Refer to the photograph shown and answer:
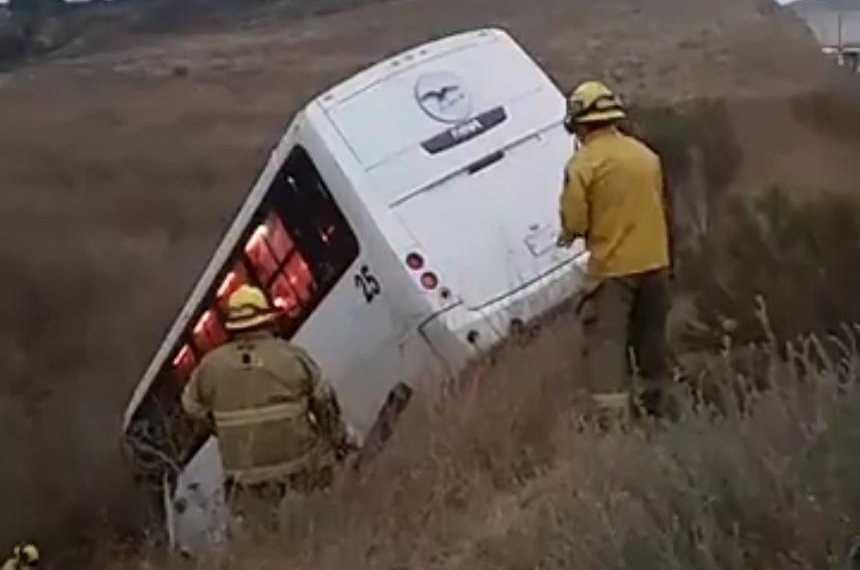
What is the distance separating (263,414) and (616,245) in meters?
1.62

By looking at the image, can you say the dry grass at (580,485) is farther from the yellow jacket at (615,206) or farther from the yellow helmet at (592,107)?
the yellow helmet at (592,107)

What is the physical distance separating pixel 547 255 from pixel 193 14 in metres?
75.0

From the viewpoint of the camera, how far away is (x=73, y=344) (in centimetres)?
1920

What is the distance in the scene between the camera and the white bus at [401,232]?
9008mm

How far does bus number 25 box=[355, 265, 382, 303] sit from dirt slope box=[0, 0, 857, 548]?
3.23 m

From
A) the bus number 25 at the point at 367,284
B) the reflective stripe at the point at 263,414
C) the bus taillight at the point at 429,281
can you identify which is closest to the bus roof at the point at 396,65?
the bus number 25 at the point at 367,284

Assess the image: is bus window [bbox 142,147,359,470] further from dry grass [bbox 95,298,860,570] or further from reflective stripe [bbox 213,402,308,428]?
reflective stripe [bbox 213,402,308,428]

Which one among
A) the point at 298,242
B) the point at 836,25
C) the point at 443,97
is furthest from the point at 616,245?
the point at 836,25

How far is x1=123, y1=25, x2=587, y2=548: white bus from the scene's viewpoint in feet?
29.6

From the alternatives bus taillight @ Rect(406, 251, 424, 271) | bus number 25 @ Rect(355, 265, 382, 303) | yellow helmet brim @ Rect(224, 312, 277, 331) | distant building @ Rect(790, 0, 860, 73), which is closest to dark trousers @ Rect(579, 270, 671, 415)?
bus taillight @ Rect(406, 251, 424, 271)

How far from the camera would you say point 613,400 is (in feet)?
27.1

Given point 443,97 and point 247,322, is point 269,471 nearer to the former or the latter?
point 247,322

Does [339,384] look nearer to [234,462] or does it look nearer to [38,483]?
[234,462]

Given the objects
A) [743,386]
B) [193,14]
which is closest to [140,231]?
[743,386]
